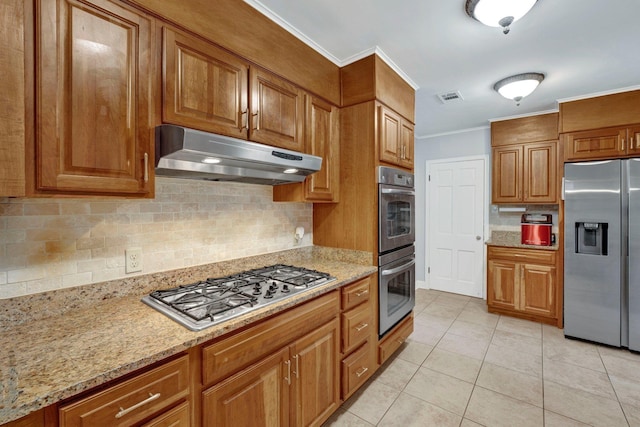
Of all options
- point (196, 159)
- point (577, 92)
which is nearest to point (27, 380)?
point (196, 159)

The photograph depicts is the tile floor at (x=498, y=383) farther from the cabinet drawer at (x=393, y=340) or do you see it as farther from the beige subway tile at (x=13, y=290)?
the beige subway tile at (x=13, y=290)

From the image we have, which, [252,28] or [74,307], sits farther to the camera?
[252,28]

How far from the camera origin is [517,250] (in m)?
3.42

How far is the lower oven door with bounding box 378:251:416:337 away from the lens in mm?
2275

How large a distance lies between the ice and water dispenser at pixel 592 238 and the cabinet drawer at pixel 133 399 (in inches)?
146

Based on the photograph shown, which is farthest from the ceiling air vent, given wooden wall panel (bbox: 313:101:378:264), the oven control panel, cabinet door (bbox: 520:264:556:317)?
cabinet door (bbox: 520:264:556:317)

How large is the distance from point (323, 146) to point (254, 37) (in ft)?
2.78

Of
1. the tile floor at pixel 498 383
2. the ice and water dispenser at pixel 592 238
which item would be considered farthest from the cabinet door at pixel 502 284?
the ice and water dispenser at pixel 592 238

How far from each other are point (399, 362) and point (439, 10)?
2.68 metres

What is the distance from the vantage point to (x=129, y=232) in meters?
1.50

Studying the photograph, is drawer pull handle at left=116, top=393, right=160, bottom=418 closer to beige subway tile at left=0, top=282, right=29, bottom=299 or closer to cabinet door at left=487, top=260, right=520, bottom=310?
beige subway tile at left=0, top=282, right=29, bottom=299

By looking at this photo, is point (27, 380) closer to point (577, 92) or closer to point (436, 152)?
point (577, 92)

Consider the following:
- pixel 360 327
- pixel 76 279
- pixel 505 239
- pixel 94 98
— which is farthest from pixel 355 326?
pixel 505 239

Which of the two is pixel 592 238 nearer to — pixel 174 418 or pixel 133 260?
pixel 174 418
